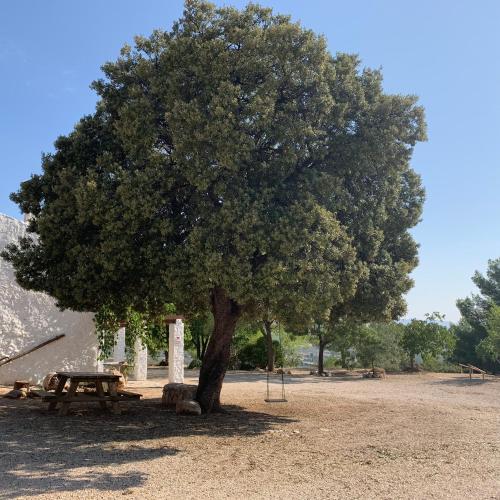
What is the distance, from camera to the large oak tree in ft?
30.6

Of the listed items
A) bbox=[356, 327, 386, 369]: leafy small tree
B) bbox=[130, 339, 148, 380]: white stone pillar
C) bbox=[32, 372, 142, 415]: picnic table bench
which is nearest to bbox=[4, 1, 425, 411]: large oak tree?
bbox=[32, 372, 142, 415]: picnic table bench

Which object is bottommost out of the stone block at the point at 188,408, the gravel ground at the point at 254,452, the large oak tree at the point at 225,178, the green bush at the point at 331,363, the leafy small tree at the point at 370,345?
the gravel ground at the point at 254,452

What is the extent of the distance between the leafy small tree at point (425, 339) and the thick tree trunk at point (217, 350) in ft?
69.5

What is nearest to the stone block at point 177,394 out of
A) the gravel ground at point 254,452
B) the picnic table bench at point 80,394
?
the gravel ground at point 254,452

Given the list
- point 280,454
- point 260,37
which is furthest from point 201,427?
point 260,37

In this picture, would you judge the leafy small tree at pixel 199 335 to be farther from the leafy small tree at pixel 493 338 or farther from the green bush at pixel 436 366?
the leafy small tree at pixel 493 338

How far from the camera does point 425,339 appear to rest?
30594 millimetres

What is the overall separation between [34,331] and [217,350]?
7.02 meters

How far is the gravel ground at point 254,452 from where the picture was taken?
20.3ft

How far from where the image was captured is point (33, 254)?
11.2 m

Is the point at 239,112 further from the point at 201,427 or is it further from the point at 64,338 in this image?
the point at 64,338

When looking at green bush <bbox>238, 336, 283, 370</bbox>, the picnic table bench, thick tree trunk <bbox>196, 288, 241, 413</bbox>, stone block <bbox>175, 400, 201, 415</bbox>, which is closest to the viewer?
the picnic table bench

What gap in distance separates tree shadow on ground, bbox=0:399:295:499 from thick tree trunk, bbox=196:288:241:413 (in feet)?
1.80

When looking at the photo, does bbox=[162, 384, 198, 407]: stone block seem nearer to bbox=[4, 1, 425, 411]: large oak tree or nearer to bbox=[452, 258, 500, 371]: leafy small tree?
bbox=[4, 1, 425, 411]: large oak tree
